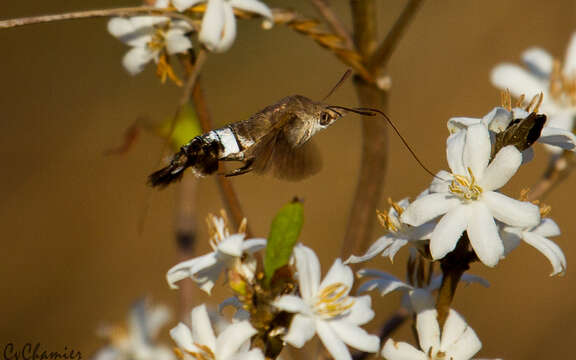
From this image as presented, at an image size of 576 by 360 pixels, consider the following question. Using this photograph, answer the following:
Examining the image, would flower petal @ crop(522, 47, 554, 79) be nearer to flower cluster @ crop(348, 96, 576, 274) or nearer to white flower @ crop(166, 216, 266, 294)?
flower cluster @ crop(348, 96, 576, 274)

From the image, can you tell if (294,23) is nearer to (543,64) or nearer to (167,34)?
(167,34)

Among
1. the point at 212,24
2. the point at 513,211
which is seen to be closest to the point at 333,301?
the point at 513,211

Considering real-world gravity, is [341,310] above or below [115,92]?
below

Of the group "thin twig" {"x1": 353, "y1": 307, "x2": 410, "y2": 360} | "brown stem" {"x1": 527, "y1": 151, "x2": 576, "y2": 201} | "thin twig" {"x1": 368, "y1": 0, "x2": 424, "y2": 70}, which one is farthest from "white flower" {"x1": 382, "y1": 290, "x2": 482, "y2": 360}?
"brown stem" {"x1": 527, "y1": 151, "x2": 576, "y2": 201}

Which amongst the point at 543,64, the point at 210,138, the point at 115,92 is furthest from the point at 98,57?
the point at 210,138

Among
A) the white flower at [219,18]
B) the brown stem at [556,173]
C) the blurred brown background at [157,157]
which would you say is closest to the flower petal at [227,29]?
the white flower at [219,18]

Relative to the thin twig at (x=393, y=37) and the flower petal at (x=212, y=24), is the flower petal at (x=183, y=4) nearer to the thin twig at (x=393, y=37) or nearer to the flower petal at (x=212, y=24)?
the flower petal at (x=212, y=24)

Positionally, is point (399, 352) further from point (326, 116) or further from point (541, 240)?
point (326, 116)
